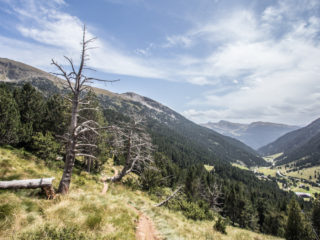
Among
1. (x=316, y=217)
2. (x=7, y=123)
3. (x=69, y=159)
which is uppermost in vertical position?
(x=69, y=159)

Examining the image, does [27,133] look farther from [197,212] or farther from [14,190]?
[197,212]

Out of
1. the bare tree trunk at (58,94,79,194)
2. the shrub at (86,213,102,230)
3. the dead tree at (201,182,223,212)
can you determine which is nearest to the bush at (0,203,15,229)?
the shrub at (86,213,102,230)

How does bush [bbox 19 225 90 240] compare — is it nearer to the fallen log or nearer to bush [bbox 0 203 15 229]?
bush [bbox 0 203 15 229]

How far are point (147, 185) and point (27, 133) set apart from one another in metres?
21.4

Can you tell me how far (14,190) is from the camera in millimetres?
7523

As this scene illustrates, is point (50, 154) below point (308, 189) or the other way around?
the other way around

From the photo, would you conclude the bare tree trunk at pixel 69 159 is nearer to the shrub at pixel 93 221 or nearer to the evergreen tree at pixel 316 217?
the shrub at pixel 93 221

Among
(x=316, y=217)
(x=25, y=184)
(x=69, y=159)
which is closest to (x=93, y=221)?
(x=69, y=159)

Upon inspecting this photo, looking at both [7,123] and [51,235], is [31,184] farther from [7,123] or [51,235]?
[7,123]

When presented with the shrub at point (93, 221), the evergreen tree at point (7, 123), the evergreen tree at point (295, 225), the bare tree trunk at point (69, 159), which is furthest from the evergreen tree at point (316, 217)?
the evergreen tree at point (7, 123)

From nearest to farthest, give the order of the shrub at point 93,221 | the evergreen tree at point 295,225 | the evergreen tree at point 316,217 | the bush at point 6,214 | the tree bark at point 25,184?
1. the bush at point 6,214
2. the shrub at point 93,221
3. the tree bark at point 25,184
4. the evergreen tree at point 295,225
5. the evergreen tree at point 316,217

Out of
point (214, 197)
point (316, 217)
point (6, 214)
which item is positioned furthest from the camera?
point (214, 197)

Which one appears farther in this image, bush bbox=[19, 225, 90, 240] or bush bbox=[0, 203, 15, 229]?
bush bbox=[0, 203, 15, 229]

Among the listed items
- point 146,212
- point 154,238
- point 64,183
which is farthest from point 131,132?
point 154,238
